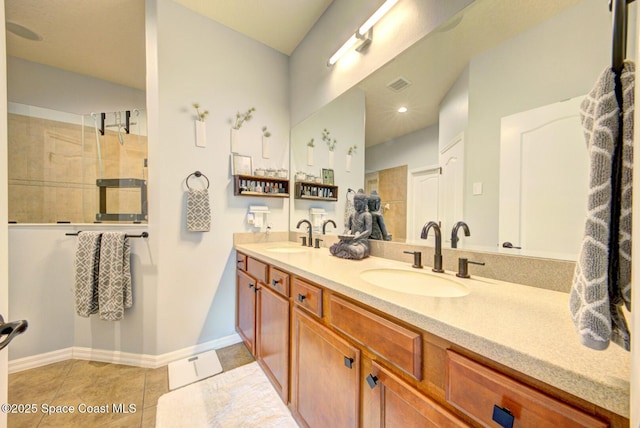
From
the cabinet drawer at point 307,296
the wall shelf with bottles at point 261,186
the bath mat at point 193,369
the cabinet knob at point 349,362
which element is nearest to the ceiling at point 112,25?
the wall shelf with bottles at point 261,186

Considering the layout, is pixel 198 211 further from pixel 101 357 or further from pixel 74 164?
pixel 74 164

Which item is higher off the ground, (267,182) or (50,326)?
(267,182)

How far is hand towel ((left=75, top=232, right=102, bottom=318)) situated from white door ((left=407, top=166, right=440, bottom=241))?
2.25m

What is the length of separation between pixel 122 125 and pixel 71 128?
79 cm

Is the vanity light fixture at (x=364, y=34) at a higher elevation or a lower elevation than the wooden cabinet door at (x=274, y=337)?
higher

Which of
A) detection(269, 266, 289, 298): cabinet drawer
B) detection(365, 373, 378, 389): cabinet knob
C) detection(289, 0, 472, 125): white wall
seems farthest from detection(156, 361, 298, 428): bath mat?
detection(289, 0, 472, 125): white wall

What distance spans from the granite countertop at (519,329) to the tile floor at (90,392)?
1.45 meters

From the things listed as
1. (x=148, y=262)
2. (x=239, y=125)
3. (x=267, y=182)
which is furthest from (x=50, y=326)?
(x=239, y=125)

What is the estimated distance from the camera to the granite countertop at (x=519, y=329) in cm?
39

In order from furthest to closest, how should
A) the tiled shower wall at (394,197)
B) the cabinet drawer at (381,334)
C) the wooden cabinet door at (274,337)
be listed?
the tiled shower wall at (394,197)
the wooden cabinet door at (274,337)
the cabinet drawer at (381,334)

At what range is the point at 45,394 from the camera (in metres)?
1.50

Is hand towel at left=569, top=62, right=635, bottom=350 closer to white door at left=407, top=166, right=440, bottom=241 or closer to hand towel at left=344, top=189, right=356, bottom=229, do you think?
white door at left=407, top=166, right=440, bottom=241

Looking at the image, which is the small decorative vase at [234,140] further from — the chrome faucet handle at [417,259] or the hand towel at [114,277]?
the chrome faucet handle at [417,259]

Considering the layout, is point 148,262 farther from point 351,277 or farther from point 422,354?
point 422,354
